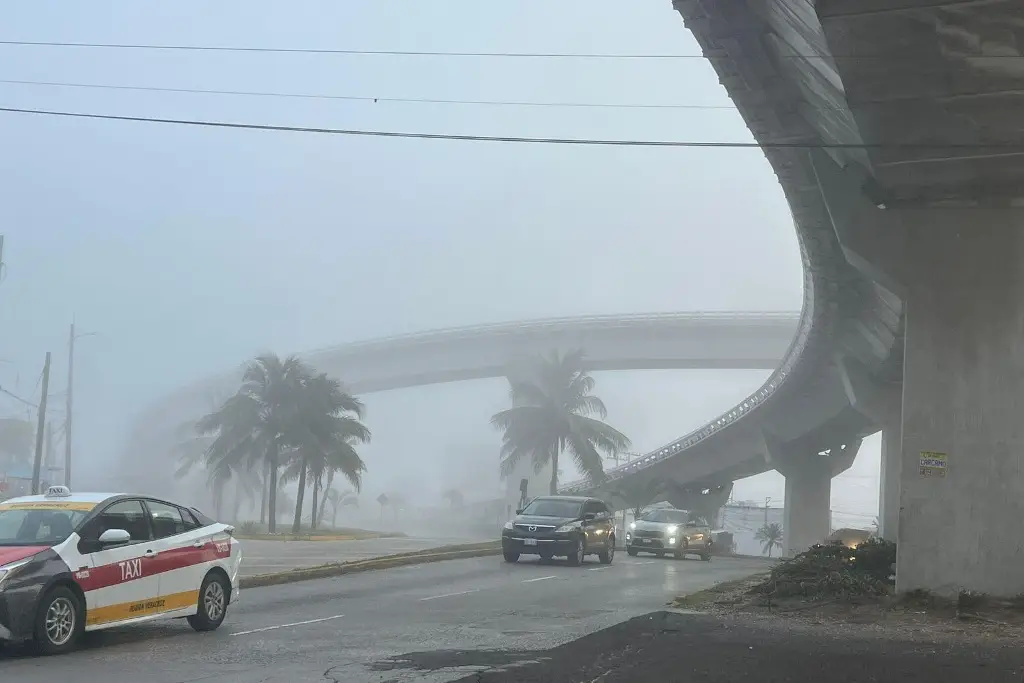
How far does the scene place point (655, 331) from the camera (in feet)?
250

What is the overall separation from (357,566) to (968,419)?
11951 mm

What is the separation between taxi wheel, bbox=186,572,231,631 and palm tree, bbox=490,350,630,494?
154 ft

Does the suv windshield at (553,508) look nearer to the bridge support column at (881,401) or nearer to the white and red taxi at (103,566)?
the bridge support column at (881,401)

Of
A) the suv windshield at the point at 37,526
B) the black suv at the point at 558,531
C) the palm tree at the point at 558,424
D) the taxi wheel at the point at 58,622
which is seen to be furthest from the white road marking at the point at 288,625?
the palm tree at the point at 558,424

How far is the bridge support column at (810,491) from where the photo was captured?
58969mm

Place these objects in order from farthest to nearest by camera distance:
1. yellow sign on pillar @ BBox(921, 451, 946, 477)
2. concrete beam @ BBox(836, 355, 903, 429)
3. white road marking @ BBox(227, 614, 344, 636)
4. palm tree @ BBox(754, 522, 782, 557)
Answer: palm tree @ BBox(754, 522, 782, 557) < concrete beam @ BBox(836, 355, 903, 429) < yellow sign on pillar @ BBox(921, 451, 946, 477) < white road marking @ BBox(227, 614, 344, 636)

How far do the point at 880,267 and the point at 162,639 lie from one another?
11.2 metres

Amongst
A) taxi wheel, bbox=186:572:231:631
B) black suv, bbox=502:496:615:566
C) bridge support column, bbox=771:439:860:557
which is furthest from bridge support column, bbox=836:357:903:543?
taxi wheel, bbox=186:572:231:631

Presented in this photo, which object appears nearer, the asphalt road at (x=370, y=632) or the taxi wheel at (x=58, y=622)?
the asphalt road at (x=370, y=632)

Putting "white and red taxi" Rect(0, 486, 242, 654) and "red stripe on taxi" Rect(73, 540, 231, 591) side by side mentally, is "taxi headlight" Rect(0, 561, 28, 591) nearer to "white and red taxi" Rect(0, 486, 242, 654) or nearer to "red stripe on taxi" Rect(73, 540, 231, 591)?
"white and red taxi" Rect(0, 486, 242, 654)

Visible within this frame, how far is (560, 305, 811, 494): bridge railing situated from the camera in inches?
1579

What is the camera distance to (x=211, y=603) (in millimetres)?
13531

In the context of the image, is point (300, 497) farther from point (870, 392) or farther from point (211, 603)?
point (211, 603)

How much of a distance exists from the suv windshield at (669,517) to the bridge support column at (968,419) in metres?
21.3
